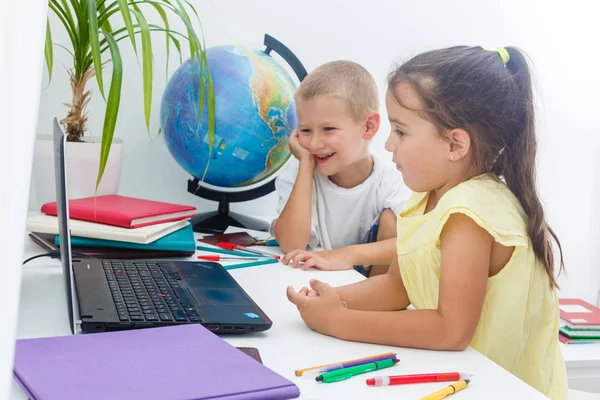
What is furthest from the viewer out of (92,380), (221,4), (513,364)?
(221,4)

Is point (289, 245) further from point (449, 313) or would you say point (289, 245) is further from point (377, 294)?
point (449, 313)

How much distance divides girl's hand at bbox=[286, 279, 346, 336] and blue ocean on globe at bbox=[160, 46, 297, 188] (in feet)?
2.61

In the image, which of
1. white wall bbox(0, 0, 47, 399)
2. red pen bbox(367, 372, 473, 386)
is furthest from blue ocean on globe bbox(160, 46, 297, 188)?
white wall bbox(0, 0, 47, 399)

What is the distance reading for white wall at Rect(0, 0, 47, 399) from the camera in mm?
201

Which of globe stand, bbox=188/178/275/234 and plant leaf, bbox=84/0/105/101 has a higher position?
plant leaf, bbox=84/0/105/101

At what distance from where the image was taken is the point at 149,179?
206cm

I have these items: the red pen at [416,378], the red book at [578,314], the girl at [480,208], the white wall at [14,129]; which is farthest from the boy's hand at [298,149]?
the white wall at [14,129]

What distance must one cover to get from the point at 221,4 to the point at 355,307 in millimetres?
1208

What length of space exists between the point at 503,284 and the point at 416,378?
0.31 m

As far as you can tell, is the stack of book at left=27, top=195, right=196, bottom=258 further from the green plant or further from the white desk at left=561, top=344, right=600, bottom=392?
the white desk at left=561, top=344, right=600, bottom=392

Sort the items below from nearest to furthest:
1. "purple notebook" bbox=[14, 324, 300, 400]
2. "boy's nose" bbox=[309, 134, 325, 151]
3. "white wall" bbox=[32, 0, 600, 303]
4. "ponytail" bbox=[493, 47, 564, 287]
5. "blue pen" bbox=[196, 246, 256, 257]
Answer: "purple notebook" bbox=[14, 324, 300, 400] < "ponytail" bbox=[493, 47, 564, 287] < "blue pen" bbox=[196, 246, 256, 257] < "boy's nose" bbox=[309, 134, 325, 151] < "white wall" bbox=[32, 0, 600, 303]

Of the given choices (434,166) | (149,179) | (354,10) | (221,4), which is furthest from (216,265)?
(354,10)

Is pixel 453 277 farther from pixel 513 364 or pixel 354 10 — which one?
pixel 354 10

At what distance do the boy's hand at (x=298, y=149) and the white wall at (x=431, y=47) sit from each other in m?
0.35
